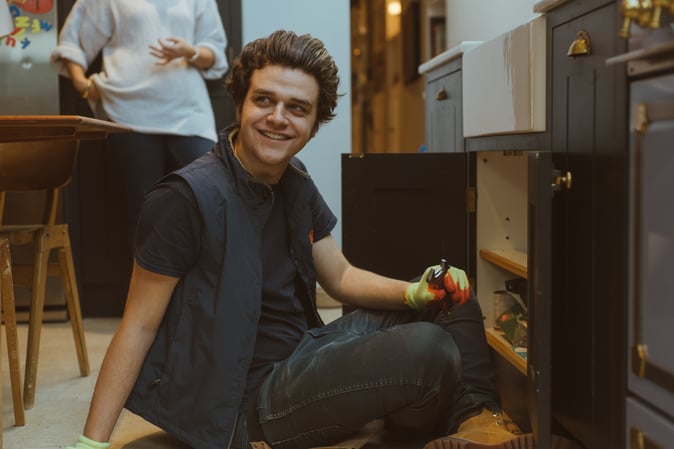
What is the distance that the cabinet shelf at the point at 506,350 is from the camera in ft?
6.57

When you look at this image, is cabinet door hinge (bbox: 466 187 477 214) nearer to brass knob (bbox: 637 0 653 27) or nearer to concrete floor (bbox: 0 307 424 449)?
concrete floor (bbox: 0 307 424 449)

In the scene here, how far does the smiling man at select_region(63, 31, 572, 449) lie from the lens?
1.63 meters

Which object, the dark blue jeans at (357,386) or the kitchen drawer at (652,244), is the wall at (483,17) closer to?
the dark blue jeans at (357,386)

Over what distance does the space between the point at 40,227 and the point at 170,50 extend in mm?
909

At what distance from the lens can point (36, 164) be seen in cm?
253

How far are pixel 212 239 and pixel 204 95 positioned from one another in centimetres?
168

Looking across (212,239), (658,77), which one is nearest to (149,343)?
(212,239)

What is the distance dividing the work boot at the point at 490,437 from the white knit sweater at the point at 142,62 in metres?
1.77

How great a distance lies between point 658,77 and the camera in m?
1.18

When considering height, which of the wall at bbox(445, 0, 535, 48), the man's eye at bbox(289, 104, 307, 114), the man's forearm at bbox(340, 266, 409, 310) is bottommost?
the man's forearm at bbox(340, 266, 409, 310)

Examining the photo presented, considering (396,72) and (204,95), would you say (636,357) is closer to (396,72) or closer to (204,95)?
(204,95)

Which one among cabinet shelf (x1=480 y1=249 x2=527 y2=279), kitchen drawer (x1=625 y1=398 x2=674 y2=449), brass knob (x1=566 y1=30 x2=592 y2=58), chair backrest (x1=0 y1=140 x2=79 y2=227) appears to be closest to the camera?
kitchen drawer (x1=625 y1=398 x2=674 y2=449)

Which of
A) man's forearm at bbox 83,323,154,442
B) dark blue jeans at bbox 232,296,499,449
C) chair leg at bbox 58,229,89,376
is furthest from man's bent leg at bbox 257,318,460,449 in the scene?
chair leg at bbox 58,229,89,376

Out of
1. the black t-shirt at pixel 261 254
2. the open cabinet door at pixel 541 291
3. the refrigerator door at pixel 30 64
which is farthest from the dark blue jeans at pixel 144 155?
the open cabinet door at pixel 541 291
